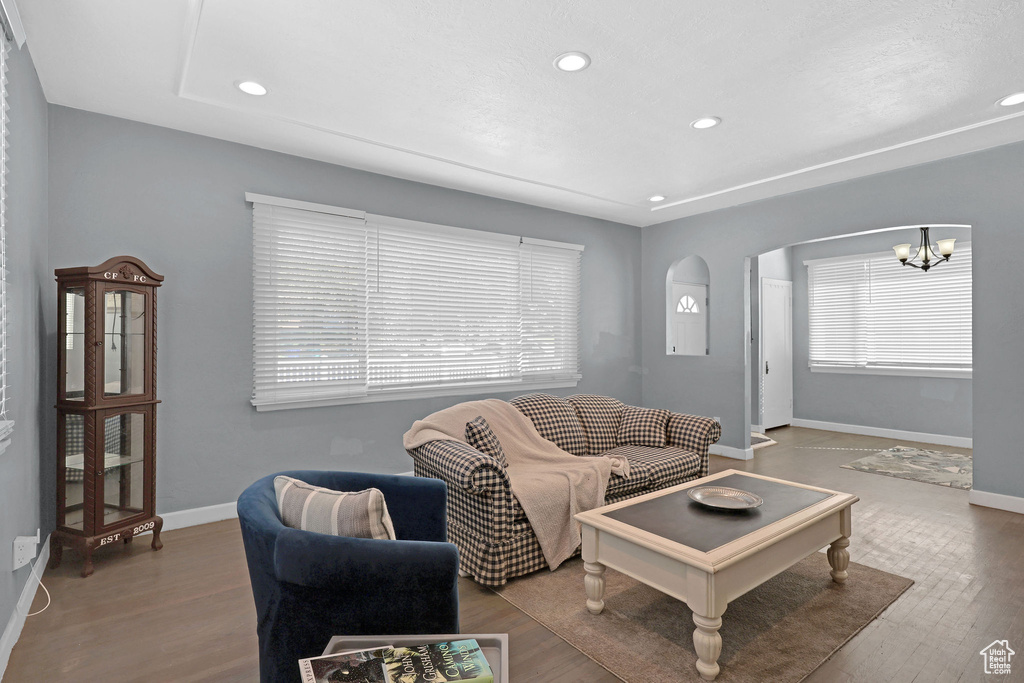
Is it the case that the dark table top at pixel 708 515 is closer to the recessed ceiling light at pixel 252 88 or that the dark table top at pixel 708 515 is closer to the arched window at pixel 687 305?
the recessed ceiling light at pixel 252 88

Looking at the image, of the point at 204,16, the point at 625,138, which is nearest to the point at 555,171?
the point at 625,138

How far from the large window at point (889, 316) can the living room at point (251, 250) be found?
2.43m

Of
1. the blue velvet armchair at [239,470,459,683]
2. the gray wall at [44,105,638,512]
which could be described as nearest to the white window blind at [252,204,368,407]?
the gray wall at [44,105,638,512]

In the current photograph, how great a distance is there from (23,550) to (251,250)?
7.11 ft

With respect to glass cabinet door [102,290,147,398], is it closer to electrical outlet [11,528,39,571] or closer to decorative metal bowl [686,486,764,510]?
electrical outlet [11,528,39,571]

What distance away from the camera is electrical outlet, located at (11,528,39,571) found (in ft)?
7.40

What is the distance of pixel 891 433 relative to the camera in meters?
6.68

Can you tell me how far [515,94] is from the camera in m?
3.04

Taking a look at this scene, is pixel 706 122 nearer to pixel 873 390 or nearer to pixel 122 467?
A: pixel 122 467

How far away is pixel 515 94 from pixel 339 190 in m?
1.82

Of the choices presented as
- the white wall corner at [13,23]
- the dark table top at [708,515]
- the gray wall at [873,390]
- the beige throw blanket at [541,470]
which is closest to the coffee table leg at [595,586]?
the dark table top at [708,515]

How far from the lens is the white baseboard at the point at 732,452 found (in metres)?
5.62

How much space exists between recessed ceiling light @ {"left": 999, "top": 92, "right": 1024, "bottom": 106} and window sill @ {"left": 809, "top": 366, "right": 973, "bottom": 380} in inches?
160

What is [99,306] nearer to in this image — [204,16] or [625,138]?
[204,16]
